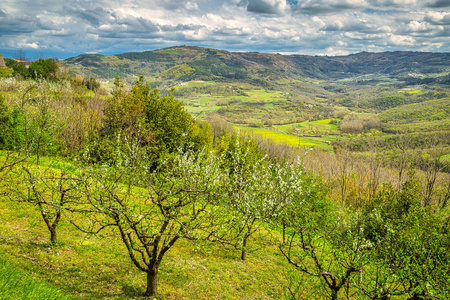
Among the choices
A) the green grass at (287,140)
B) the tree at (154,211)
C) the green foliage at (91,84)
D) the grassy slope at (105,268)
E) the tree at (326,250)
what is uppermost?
the green foliage at (91,84)

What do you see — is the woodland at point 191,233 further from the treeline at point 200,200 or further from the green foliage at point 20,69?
the green foliage at point 20,69

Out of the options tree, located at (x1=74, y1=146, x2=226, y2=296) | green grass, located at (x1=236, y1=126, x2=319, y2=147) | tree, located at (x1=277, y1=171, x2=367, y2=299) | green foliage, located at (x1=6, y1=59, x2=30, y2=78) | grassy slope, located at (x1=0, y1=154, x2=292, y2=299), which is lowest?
green grass, located at (x1=236, y1=126, x2=319, y2=147)

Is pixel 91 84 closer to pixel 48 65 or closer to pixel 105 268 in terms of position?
pixel 48 65

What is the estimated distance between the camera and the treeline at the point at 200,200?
8.23m

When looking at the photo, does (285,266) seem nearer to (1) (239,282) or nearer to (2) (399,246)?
(1) (239,282)

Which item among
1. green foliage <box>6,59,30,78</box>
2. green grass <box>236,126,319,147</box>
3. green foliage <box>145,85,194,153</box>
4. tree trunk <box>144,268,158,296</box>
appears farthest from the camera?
green grass <box>236,126,319,147</box>

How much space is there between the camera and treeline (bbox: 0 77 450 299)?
8.23 metres

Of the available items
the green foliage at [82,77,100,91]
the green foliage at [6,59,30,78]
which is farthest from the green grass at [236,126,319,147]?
the green foliage at [6,59,30,78]

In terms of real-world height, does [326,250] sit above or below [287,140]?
above

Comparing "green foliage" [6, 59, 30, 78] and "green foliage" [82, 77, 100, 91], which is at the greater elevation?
"green foliage" [6, 59, 30, 78]

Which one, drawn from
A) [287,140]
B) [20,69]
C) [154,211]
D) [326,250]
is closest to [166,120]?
[154,211]

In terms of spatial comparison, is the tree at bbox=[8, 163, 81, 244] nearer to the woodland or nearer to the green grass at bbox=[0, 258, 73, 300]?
the woodland

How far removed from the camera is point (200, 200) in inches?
359

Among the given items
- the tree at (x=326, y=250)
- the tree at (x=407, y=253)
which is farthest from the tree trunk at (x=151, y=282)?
the tree at (x=407, y=253)
